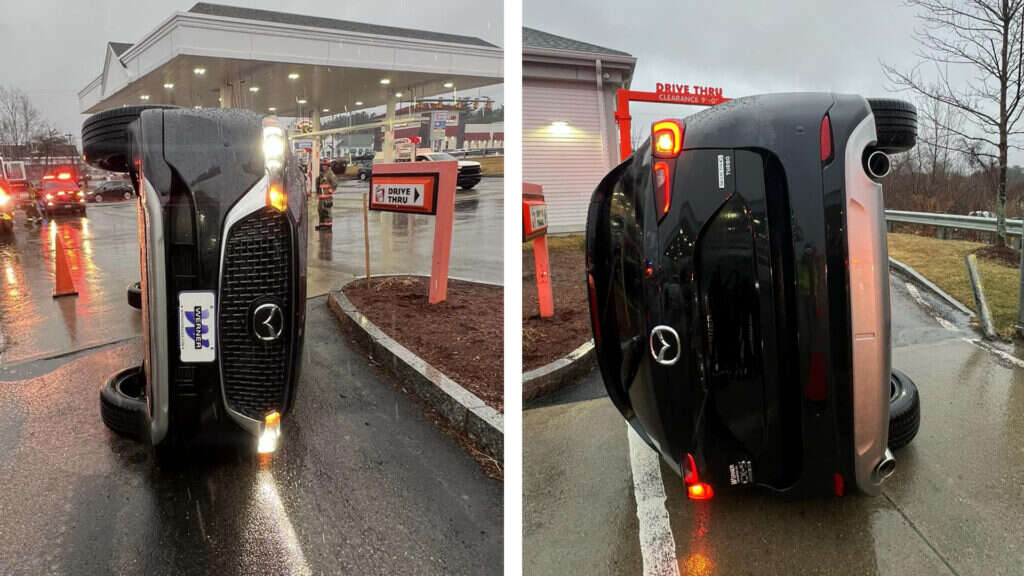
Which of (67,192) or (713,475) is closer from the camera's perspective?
(713,475)

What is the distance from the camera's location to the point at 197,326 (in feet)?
Answer: 4.32

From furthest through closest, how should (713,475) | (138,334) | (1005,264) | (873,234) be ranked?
(1005,264) → (138,334) → (713,475) → (873,234)

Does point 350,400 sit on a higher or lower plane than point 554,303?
lower

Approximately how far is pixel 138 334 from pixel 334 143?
0.78m

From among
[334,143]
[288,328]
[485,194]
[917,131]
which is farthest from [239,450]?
[917,131]

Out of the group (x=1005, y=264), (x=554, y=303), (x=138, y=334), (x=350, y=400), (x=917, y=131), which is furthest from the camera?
(x=554, y=303)

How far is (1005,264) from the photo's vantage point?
1.79 metres

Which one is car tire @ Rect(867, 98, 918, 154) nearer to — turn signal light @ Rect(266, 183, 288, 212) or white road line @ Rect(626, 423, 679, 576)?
white road line @ Rect(626, 423, 679, 576)

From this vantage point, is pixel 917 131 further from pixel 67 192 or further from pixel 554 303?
pixel 67 192

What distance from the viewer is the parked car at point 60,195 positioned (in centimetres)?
134

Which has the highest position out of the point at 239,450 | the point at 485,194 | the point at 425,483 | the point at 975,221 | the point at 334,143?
the point at 334,143

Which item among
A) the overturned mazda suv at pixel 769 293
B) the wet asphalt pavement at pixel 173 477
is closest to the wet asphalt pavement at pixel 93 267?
the wet asphalt pavement at pixel 173 477

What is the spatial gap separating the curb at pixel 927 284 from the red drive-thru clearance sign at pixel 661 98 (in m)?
0.60

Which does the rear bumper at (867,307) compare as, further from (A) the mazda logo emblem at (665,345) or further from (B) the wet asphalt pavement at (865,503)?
(A) the mazda logo emblem at (665,345)
